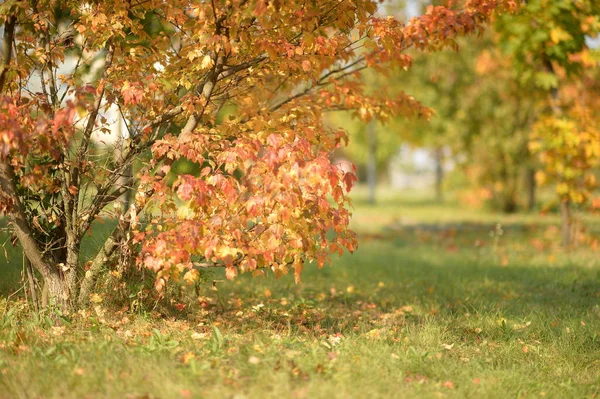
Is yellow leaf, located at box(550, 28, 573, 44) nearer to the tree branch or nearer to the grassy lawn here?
the grassy lawn

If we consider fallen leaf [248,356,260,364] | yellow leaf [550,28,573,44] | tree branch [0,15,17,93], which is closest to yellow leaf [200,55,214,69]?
tree branch [0,15,17,93]

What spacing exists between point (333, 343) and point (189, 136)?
78.6 inches

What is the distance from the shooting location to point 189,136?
4.79 metres

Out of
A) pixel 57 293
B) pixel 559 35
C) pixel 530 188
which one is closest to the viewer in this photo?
pixel 57 293

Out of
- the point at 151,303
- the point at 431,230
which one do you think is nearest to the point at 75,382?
the point at 151,303

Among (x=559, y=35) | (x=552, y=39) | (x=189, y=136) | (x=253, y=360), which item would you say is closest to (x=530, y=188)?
(x=552, y=39)

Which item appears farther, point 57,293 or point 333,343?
point 57,293

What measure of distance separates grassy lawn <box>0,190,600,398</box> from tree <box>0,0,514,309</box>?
0.60m

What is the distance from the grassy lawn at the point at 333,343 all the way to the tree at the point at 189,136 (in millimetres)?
604

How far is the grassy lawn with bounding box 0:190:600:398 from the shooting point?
388cm

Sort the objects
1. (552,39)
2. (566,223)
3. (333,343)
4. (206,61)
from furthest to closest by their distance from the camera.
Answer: (566,223) → (552,39) → (333,343) → (206,61)

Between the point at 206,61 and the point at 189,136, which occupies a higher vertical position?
the point at 206,61

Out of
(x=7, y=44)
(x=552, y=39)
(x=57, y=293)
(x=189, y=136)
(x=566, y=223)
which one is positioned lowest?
(x=57, y=293)

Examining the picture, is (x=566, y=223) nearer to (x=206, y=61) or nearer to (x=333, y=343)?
(x=333, y=343)
